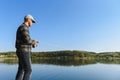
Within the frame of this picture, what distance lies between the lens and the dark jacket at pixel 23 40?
608cm

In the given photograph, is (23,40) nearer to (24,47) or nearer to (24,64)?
(24,47)

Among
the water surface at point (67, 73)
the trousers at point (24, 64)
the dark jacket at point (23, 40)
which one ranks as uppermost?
the dark jacket at point (23, 40)

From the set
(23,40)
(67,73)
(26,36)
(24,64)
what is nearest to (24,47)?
(23,40)

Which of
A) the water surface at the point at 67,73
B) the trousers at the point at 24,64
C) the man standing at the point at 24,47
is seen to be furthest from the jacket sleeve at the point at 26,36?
the water surface at the point at 67,73

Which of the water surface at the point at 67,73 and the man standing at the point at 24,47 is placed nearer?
the man standing at the point at 24,47

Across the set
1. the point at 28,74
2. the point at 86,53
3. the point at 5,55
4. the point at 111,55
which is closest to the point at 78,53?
the point at 86,53

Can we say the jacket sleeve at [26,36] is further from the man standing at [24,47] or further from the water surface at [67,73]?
the water surface at [67,73]

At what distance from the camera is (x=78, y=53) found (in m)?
189

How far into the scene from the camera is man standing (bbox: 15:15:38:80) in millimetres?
6078

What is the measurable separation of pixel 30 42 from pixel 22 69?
71 cm

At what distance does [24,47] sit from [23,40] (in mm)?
174

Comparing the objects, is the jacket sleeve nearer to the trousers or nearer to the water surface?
the trousers

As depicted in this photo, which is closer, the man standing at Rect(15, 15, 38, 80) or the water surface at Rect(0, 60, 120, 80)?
the man standing at Rect(15, 15, 38, 80)

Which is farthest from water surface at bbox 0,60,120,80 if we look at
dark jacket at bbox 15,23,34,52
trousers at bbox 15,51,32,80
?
dark jacket at bbox 15,23,34,52
